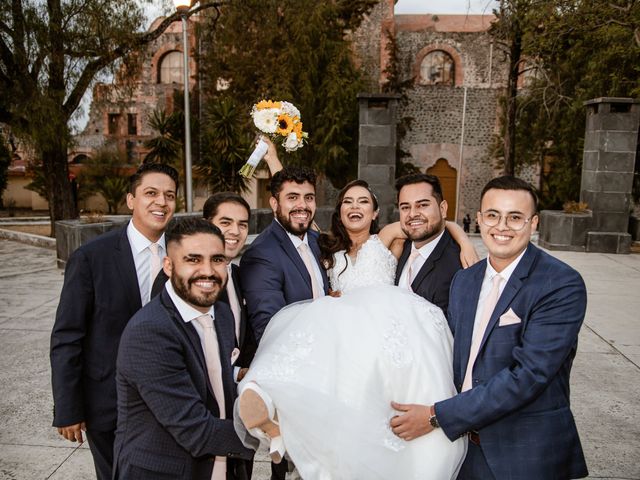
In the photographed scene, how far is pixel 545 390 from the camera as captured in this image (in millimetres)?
1952

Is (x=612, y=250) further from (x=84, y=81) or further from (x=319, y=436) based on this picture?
(x=84, y=81)

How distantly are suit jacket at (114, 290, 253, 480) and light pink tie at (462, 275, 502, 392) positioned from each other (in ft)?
2.85

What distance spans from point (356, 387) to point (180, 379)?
0.61 m

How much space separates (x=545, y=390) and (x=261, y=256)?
1420mm

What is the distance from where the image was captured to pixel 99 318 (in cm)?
234

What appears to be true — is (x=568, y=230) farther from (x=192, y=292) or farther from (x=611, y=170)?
(x=192, y=292)

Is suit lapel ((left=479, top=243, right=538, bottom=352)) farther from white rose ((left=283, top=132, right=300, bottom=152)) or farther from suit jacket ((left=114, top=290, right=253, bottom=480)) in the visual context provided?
white rose ((left=283, top=132, right=300, bottom=152))

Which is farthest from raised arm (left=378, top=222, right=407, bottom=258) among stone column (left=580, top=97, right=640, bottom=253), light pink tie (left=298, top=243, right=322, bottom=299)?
stone column (left=580, top=97, right=640, bottom=253)

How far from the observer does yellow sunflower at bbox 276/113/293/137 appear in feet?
12.3

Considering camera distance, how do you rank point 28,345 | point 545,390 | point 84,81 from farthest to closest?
point 84,81 < point 28,345 < point 545,390

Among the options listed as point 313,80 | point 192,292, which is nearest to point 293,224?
point 192,292

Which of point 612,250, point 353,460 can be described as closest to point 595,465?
point 353,460

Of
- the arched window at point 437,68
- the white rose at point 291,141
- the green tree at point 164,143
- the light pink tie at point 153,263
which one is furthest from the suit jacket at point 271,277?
the arched window at point 437,68

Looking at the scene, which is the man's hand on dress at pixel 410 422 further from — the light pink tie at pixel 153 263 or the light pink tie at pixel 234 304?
the light pink tie at pixel 153 263
